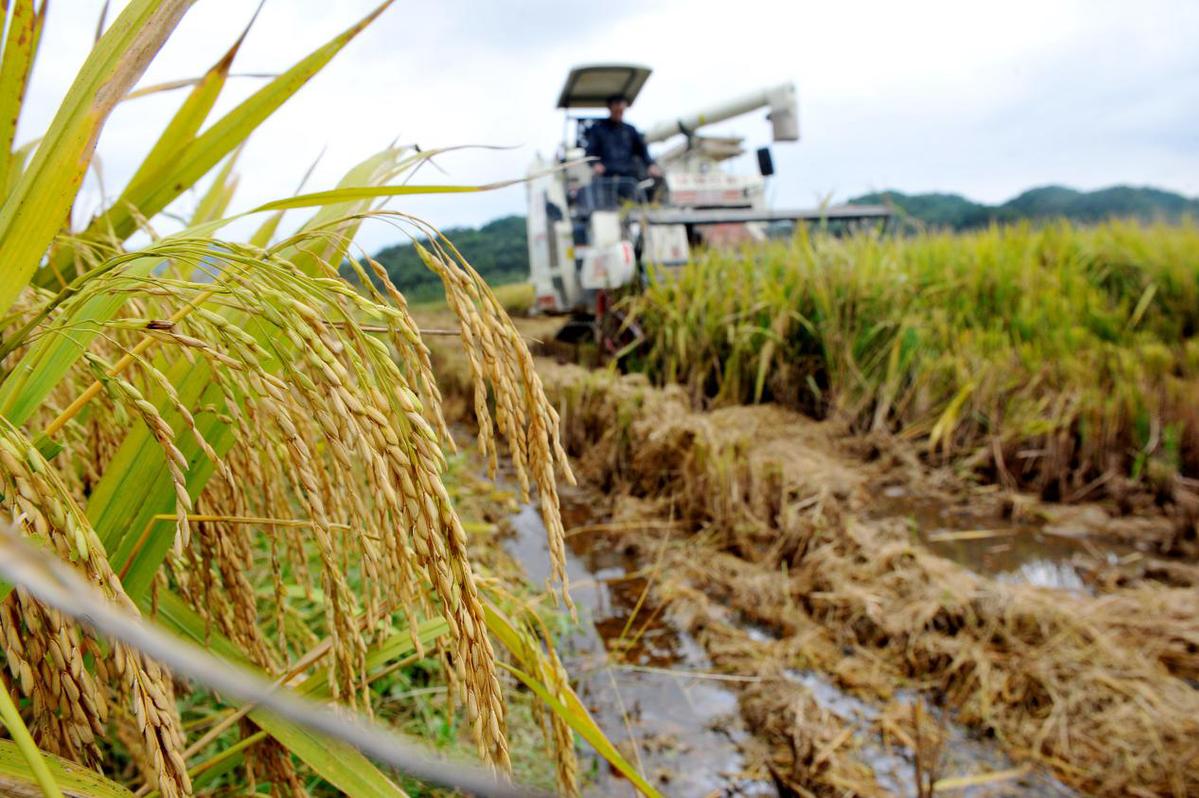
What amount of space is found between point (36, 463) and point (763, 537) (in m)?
3.41

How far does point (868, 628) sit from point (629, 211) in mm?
5367

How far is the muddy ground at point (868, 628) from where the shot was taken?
7.07 ft

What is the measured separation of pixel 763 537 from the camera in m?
3.69

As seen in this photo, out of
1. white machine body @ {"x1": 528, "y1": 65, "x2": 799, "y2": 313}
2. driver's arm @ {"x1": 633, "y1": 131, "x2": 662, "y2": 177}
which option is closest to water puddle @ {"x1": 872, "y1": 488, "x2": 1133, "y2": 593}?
white machine body @ {"x1": 528, "y1": 65, "x2": 799, "y2": 313}

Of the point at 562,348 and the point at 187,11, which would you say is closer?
the point at 187,11

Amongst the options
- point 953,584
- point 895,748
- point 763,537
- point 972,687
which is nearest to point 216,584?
point 895,748

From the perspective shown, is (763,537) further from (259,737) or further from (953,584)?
(259,737)

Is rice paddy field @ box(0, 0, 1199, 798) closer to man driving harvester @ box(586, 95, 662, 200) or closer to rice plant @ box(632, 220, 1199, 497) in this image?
rice plant @ box(632, 220, 1199, 497)

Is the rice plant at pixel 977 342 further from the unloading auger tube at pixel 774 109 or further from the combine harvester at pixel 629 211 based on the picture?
the unloading auger tube at pixel 774 109

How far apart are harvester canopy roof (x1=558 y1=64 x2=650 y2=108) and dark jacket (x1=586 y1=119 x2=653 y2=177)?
41 centimetres

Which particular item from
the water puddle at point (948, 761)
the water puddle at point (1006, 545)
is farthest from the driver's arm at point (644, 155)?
the water puddle at point (948, 761)

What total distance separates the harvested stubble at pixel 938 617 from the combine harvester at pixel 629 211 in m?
3.00

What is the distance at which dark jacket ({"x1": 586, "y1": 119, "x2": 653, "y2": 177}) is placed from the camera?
9211 mm

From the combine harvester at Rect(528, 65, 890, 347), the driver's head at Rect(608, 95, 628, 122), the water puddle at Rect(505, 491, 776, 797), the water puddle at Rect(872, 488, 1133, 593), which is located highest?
the driver's head at Rect(608, 95, 628, 122)
